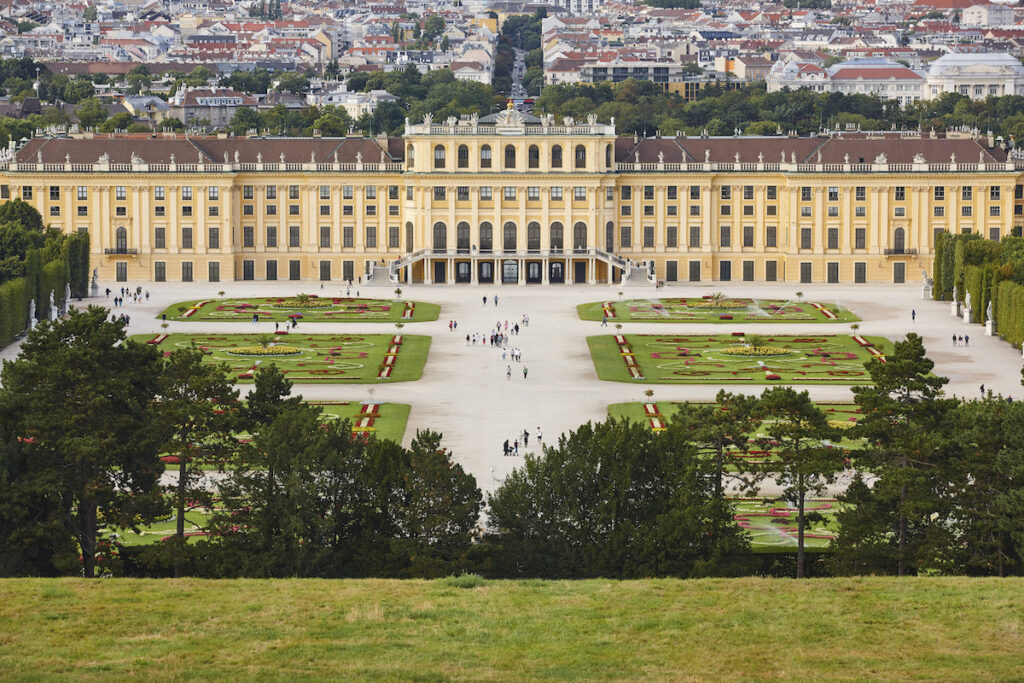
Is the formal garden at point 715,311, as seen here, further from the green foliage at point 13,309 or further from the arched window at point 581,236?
the green foliage at point 13,309

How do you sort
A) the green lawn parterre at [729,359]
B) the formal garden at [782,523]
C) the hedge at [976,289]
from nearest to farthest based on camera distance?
1. the formal garden at [782,523]
2. the green lawn parterre at [729,359]
3. the hedge at [976,289]

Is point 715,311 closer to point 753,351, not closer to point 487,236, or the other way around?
point 753,351

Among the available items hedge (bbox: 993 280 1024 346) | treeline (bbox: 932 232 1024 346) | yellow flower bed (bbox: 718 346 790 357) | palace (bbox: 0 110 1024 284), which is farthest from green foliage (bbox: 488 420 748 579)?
palace (bbox: 0 110 1024 284)

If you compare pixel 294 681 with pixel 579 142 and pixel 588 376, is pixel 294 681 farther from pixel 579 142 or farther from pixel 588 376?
pixel 579 142

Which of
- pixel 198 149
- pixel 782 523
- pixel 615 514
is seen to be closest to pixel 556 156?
pixel 198 149

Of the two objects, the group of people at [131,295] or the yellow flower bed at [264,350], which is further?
the group of people at [131,295]

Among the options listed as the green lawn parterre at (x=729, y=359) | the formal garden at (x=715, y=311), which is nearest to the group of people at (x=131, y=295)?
the formal garden at (x=715, y=311)

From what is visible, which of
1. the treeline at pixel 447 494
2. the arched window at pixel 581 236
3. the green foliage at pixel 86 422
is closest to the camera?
the treeline at pixel 447 494
